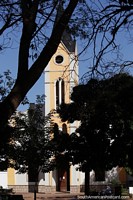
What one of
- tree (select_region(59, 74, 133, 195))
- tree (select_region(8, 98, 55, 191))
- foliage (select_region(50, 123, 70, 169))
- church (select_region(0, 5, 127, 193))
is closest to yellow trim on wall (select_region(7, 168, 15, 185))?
church (select_region(0, 5, 127, 193))

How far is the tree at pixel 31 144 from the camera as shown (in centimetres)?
2862

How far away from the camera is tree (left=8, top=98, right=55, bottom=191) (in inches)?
1127

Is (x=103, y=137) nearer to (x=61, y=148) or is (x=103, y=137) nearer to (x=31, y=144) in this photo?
(x=61, y=148)

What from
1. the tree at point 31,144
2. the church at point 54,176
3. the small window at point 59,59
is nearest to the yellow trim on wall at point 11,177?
the church at point 54,176

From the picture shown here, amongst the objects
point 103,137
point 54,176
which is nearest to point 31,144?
point 103,137

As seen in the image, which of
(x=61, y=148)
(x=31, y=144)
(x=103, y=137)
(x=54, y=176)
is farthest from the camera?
(x=54, y=176)

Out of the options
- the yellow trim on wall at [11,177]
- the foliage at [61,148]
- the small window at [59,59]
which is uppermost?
the small window at [59,59]

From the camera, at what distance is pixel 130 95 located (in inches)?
1016

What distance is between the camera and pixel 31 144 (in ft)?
A: 97.3

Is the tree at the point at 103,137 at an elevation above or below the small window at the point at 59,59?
below

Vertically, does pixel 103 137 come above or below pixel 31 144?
above

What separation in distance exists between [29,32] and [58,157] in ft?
72.4

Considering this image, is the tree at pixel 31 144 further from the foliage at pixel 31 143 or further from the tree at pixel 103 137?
the tree at pixel 103 137

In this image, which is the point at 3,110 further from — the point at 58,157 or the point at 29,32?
the point at 58,157
